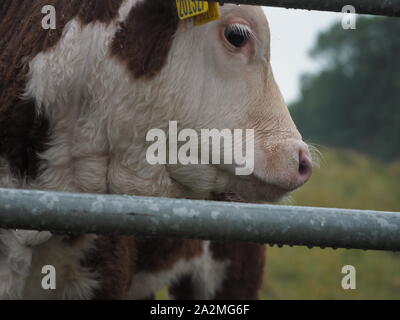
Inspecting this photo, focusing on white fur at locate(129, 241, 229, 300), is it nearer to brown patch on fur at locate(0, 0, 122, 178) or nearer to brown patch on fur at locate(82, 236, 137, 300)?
brown patch on fur at locate(82, 236, 137, 300)

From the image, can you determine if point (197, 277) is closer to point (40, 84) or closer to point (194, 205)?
point (40, 84)

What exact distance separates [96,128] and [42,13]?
49cm

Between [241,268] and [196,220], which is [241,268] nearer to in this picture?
[241,268]

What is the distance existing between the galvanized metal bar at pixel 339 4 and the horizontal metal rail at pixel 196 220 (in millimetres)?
477

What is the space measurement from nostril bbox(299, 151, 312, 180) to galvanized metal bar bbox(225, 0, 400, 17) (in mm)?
1073

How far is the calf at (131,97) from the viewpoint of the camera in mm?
2660

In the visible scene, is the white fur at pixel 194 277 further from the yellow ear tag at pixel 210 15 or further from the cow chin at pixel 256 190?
the yellow ear tag at pixel 210 15

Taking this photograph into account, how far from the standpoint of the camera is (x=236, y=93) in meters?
2.71

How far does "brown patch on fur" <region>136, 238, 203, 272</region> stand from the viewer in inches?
148

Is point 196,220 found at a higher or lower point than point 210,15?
lower

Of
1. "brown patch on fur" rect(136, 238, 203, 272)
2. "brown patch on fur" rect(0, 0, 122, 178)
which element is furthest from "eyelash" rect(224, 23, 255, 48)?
"brown patch on fur" rect(136, 238, 203, 272)

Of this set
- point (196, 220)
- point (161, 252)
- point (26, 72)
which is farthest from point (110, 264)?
point (196, 220)

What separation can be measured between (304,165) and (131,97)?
28.1 inches
